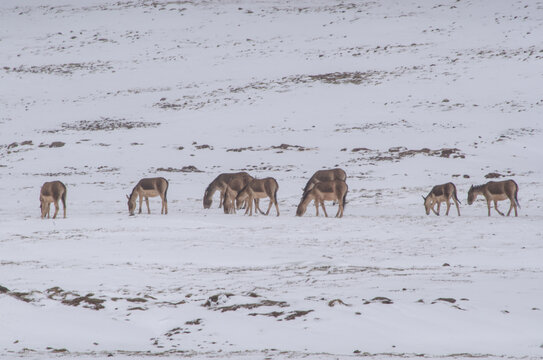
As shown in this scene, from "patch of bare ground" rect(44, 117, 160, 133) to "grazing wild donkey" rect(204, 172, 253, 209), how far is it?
1940cm

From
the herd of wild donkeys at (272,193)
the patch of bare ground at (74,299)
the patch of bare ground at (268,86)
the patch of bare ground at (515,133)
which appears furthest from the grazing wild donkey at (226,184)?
the patch of bare ground at (268,86)

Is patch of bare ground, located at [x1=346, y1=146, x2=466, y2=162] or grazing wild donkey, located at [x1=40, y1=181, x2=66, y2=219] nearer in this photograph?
grazing wild donkey, located at [x1=40, y1=181, x2=66, y2=219]

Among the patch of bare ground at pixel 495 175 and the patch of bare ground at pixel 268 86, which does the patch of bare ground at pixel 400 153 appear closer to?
the patch of bare ground at pixel 495 175

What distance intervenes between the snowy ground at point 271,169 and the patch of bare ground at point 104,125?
0.90 feet

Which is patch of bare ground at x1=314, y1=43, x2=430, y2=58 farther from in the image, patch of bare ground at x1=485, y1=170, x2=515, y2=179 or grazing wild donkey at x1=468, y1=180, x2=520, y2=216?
grazing wild donkey at x1=468, y1=180, x2=520, y2=216

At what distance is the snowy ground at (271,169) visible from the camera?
7.73 m

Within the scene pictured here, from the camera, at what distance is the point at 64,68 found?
180ft

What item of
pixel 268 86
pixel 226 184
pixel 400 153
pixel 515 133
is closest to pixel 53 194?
pixel 226 184

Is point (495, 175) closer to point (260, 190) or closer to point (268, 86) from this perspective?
point (260, 190)

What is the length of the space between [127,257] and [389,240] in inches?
227

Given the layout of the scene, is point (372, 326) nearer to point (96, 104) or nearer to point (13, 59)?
point (96, 104)

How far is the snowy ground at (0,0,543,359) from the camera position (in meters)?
7.73

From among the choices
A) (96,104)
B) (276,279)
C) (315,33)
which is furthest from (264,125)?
(276,279)

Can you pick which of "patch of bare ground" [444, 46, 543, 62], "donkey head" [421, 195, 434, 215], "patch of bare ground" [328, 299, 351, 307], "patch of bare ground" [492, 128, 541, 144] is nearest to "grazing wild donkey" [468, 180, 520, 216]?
"donkey head" [421, 195, 434, 215]
